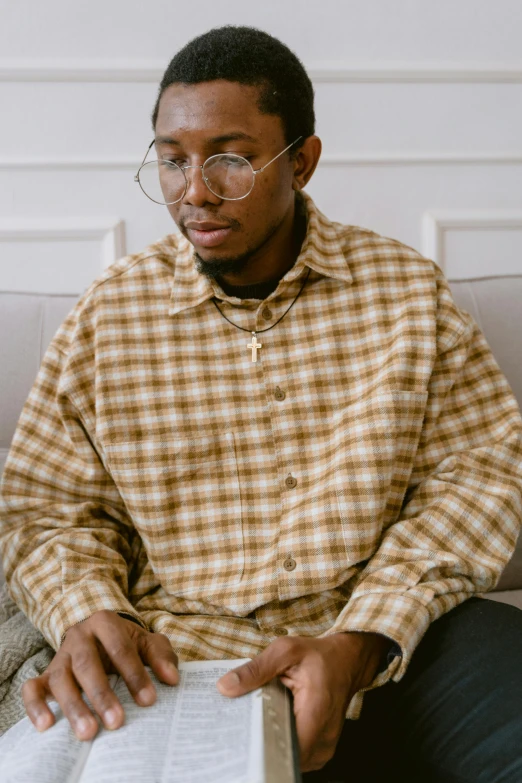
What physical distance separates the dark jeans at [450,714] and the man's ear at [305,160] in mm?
676

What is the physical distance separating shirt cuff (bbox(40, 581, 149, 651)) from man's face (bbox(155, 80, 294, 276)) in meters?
0.47

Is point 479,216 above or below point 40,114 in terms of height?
below

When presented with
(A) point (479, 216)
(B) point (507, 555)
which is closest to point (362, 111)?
(A) point (479, 216)

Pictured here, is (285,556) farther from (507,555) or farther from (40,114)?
(40,114)

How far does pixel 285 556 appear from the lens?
3.48 feet

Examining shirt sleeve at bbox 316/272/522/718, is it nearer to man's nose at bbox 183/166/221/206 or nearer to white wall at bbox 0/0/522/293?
man's nose at bbox 183/166/221/206

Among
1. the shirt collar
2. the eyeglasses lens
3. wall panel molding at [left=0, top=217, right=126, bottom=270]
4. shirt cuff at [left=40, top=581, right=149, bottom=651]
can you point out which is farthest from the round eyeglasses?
wall panel molding at [left=0, top=217, right=126, bottom=270]

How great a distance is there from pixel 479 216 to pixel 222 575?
1101mm

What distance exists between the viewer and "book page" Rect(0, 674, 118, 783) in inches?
26.3

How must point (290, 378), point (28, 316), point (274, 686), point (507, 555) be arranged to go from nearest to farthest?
point (274, 686)
point (507, 555)
point (290, 378)
point (28, 316)

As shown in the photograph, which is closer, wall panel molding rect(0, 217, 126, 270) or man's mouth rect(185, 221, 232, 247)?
man's mouth rect(185, 221, 232, 247)

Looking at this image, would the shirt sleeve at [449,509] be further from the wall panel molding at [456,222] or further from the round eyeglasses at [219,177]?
→ the wall panel molding at [456,222]

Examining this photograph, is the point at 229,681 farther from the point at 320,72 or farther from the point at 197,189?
the point at 320,72

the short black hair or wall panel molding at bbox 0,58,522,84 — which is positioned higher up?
wall panel molding at bbox 0,58,522,84
